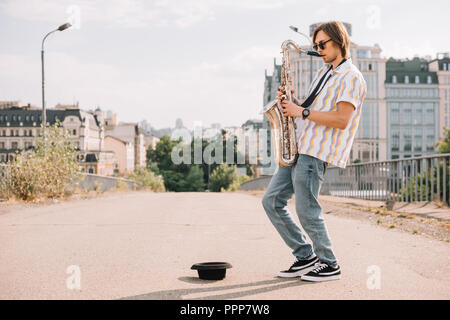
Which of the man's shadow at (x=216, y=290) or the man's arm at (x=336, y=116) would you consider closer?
the man's shadow at (x=216, y=290)

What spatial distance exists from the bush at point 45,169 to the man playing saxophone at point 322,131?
11835 millimetres

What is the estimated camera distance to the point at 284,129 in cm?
448

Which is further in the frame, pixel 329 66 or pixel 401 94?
pixel 401 94

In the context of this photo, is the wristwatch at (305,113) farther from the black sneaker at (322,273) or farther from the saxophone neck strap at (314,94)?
the black sneaker at (322,273)

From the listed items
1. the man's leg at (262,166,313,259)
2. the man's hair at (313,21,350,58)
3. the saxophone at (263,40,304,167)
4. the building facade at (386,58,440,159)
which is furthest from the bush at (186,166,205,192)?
the man's hair at (313,21,350,58)

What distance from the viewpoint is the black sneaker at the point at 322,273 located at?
4176mm

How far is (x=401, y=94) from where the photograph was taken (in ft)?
387

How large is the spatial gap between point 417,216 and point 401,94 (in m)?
115

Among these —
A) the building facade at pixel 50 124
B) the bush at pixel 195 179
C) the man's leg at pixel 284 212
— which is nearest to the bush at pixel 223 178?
the bush at pixel 195 179

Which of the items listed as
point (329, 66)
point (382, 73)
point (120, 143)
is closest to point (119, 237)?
point (329, 66)

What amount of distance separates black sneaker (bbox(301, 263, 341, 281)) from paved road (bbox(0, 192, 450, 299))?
7cm

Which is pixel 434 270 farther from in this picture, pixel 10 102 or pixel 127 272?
pixel 10 102

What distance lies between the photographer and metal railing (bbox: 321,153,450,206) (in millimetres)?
11422

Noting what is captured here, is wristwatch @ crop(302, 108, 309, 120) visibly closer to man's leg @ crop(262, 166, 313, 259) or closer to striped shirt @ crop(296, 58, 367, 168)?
striped shirt @ crop(296, 58, 367, 168)
